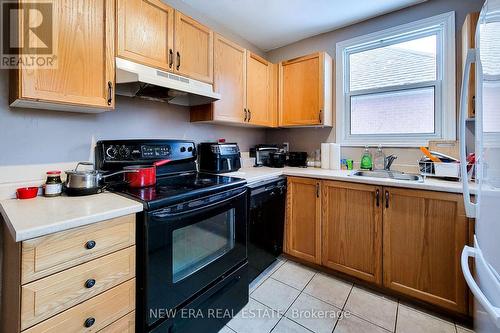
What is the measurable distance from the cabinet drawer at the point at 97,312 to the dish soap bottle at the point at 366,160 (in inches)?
86.8

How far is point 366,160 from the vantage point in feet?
7.47

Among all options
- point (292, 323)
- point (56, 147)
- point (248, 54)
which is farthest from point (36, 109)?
point (292, 323)

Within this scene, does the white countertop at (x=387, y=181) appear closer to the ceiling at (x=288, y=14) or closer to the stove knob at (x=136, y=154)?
the stove knob at (x=136, y=154)

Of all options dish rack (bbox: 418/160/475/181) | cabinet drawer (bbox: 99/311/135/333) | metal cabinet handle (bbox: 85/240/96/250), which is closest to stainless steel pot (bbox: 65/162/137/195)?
metal cabinet handle (bbox: 85/240/96/250)

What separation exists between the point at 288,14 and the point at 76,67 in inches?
74.6

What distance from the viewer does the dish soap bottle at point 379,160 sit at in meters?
2.22

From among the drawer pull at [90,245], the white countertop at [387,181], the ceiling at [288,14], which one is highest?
the ceiling at [288,14]

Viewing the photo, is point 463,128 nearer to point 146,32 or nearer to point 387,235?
point 387,235

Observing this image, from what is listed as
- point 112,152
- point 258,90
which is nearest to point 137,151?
point 112,152

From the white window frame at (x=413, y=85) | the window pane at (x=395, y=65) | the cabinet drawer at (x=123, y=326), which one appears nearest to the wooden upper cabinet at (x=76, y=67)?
the cabinet drawer at (x=123, y=326)

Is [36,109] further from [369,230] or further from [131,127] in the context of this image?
[369,230]

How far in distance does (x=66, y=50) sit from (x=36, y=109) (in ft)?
1.35

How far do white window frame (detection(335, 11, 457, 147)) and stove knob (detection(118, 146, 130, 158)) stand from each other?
6.88 feet

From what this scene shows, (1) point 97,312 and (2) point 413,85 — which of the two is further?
(2) point 413,85
